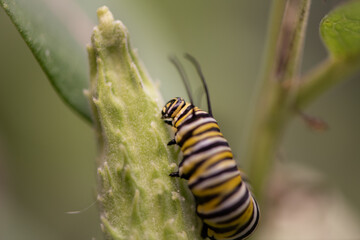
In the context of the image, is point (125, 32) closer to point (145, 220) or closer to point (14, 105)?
point (145, 220)

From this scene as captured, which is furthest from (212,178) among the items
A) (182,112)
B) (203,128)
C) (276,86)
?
(276,86)

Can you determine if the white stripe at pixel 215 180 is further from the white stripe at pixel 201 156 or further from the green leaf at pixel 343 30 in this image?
the green leaf at pixel 343 30

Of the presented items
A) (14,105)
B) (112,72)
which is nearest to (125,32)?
(112,72)

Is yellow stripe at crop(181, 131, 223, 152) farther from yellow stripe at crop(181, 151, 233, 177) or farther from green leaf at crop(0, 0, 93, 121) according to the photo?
green leaf at crop(0, 0, 93, 121)

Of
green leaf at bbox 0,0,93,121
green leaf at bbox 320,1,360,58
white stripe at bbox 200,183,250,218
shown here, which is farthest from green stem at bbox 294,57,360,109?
green leaf at bbox 0,0,93,121

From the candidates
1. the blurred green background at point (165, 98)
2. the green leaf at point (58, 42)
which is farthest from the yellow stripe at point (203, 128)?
the blurred green background at point (165, 98)
